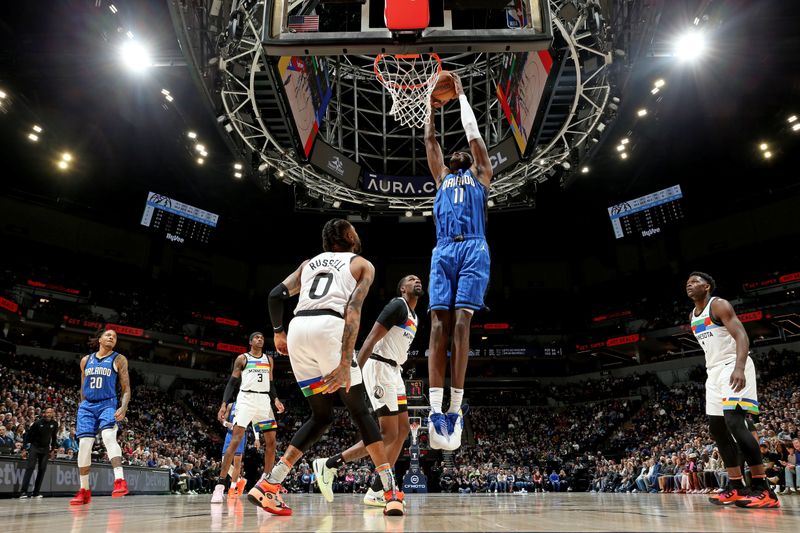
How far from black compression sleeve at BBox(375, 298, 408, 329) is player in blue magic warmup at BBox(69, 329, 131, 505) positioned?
3409 mm

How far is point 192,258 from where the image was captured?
34.8 metres

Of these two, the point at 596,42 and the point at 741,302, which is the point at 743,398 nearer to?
the point at 596,42

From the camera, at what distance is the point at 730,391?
17.1ft

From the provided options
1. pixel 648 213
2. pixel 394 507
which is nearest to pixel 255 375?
pixel 394 507

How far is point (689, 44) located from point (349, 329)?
1266cm

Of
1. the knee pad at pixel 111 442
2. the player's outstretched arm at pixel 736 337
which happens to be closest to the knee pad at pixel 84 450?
the knee pad at pixel 111 442

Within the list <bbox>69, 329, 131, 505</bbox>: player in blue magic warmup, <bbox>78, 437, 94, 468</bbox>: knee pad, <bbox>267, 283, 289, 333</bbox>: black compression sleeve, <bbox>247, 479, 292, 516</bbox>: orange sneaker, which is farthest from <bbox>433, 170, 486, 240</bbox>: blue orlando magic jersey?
<bbox>78, 437, 94, 468</bbox>: knee pad

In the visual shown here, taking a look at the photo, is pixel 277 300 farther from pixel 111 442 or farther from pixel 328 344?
pixel 111 442

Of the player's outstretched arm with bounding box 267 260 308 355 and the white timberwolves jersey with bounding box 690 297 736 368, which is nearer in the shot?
the player's outstretched arm with bounding box 267 260 308 355

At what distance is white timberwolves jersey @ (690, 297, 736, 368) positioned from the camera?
549 centimetres

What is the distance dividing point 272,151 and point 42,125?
40.8 ft

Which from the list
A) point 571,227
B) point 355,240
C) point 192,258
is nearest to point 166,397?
point 192,258

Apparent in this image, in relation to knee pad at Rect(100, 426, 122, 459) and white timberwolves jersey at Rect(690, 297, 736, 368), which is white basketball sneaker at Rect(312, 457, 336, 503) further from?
white timberwolves jersey at Rect(690, 297, 736, 368)

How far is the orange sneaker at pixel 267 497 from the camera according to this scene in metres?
4.09
